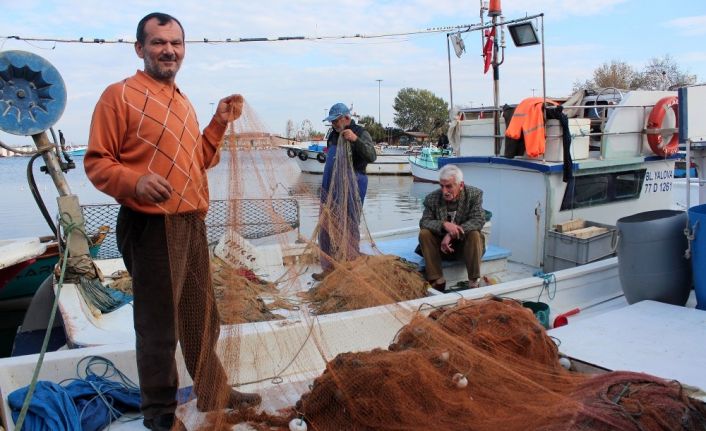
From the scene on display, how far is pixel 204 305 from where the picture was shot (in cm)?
277

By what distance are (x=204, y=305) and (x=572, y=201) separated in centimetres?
473

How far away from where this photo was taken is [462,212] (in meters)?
5.09

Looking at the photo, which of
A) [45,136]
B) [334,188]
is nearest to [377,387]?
Answer: [334,188]

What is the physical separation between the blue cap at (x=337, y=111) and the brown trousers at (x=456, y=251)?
1.38 metres

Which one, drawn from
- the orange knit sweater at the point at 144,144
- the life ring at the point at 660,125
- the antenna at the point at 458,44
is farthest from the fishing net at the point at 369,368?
Answer: the antenna at the point at 458,44

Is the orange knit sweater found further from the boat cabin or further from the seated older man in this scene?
the boat cabin

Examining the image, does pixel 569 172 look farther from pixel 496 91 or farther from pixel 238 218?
pixel 238 218

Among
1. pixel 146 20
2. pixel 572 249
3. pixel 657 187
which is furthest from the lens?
pixel 657 187

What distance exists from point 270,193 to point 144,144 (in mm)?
814

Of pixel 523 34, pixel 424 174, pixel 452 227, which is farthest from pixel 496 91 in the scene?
pixel 424 174

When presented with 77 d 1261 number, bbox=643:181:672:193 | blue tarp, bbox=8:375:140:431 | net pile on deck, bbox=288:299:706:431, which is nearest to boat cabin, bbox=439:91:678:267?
77 d 1261 number, bbox=643:181:672:193

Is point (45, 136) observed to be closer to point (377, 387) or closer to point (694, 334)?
point (377, 387)

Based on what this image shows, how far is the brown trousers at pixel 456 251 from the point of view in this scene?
4.95 meters

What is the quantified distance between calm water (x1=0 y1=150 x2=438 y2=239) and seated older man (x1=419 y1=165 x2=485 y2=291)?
3.64ft
